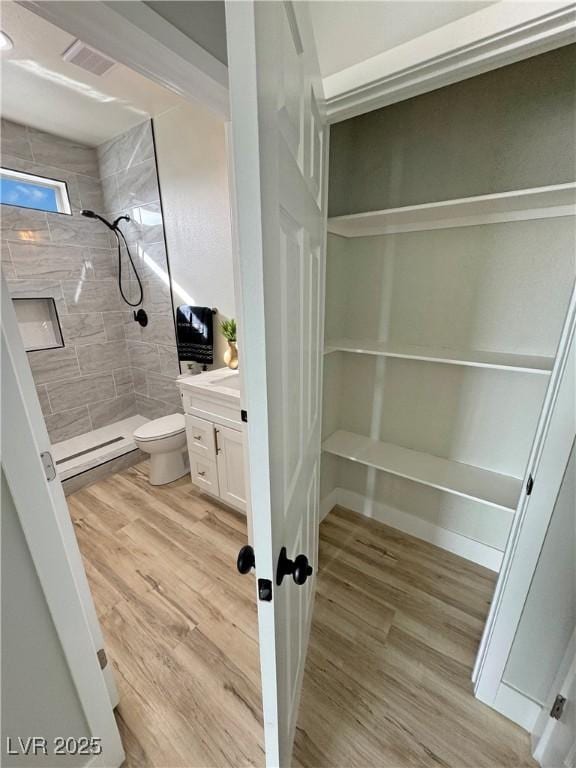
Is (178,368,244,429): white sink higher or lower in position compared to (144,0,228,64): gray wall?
lower

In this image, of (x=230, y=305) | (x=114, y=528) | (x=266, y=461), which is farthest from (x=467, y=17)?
(x=114, y=528)

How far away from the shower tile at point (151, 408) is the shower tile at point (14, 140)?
2101 millimetres

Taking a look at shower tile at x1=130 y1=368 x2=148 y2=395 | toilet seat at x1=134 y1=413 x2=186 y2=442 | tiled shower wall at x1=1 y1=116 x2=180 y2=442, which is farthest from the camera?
shower tile at x1=130 y1=368 x2=148 y2=395

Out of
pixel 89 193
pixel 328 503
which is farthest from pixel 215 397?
pixel 89 193

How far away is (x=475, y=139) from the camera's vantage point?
132cm

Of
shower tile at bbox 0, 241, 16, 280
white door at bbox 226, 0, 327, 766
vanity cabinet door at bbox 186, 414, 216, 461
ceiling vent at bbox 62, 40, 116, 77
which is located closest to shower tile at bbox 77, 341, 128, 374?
shower tile at bbox 0, 241, 16, 280

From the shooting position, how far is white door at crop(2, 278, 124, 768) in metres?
0.65

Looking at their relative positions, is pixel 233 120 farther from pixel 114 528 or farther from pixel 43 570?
pixel 114 528

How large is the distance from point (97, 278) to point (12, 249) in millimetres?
615

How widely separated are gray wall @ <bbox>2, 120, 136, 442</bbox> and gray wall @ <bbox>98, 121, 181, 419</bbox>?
0.17m

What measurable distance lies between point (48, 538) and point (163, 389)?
2.34 metres

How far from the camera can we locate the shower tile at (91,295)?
2781 mm

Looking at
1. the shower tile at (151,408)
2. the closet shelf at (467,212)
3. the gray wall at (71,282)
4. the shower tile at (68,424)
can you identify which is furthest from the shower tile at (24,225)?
the closet shelf at (467,212)

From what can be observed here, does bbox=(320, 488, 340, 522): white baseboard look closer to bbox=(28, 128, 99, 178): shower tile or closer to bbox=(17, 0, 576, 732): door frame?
bbox=(17, 0, 576, 732): door frame
